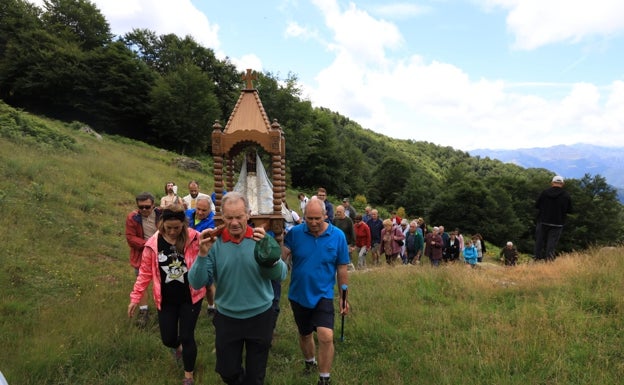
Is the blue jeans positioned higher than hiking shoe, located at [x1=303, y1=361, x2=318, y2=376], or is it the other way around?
the blue jeans

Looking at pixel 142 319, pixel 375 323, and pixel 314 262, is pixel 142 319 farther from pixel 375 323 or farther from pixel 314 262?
pixel 375 323

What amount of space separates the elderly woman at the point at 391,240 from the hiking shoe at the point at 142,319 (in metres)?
7.83

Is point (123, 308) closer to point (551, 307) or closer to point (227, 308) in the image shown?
point (227, 308)

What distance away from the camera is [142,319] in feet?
17.7

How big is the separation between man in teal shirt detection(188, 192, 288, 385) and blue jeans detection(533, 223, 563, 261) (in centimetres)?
833

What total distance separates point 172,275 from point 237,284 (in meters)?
1.11

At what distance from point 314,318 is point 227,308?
1.27 metres

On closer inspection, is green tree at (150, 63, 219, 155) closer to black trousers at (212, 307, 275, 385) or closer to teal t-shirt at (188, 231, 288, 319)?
teal t-shirt at (188, 231, 288, 319)

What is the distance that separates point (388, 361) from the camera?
4523mm

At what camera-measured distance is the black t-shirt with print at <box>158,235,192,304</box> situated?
3.79 meters

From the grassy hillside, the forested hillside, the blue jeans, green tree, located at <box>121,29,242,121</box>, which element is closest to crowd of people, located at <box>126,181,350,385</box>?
the grassy hillside

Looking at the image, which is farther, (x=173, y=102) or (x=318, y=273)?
(x=173, y=102)

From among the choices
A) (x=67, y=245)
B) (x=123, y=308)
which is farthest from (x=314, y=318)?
(x=67, y=245)

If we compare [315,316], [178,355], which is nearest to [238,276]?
[315,316]
